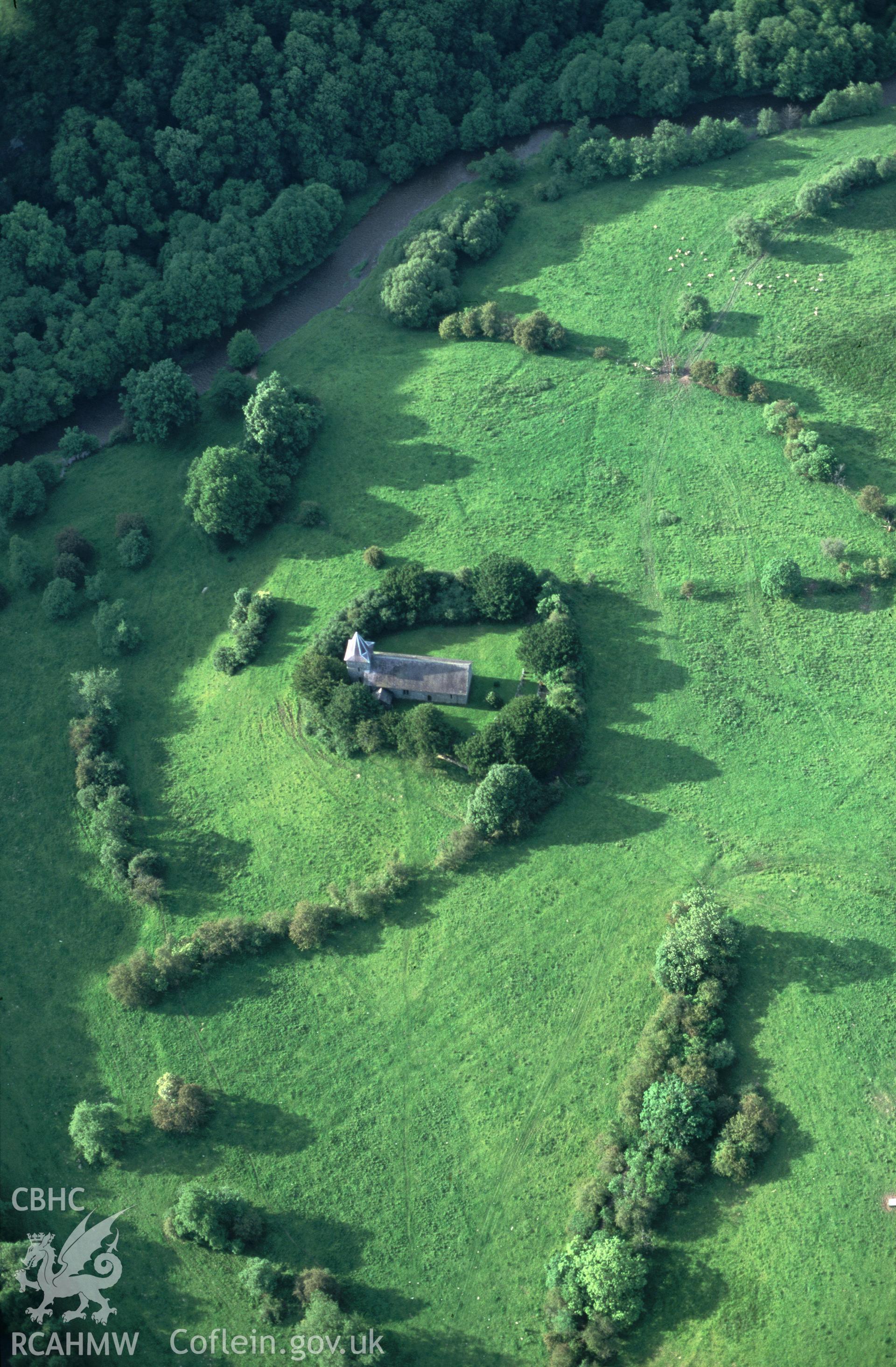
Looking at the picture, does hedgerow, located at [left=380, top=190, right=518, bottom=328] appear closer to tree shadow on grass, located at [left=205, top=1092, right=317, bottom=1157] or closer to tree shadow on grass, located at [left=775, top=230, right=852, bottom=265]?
tree shadow on grass, located at [left=775, top=230, right=852, bottom=265]

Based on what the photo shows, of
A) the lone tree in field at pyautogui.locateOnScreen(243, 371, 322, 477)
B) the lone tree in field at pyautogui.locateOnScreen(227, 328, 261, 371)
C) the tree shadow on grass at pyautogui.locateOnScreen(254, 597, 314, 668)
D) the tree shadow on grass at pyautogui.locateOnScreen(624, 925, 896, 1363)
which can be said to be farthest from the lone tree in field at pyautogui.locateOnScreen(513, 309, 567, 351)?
the tree shadow on grass at pyautogui.locateOnScreen(624, 925, 896, 1363)

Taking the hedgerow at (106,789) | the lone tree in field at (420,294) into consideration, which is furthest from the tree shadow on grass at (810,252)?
the hedgerow at (106,789)

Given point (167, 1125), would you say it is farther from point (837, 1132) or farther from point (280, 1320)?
point (837, 1132)

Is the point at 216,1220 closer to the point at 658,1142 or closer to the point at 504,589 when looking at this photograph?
the point at 658,1142

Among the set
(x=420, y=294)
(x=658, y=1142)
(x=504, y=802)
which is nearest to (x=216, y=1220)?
(x=658, y=1142)

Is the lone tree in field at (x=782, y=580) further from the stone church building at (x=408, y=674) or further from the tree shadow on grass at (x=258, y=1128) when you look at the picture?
the tree shadow on grass at (x=258, y=1128)
